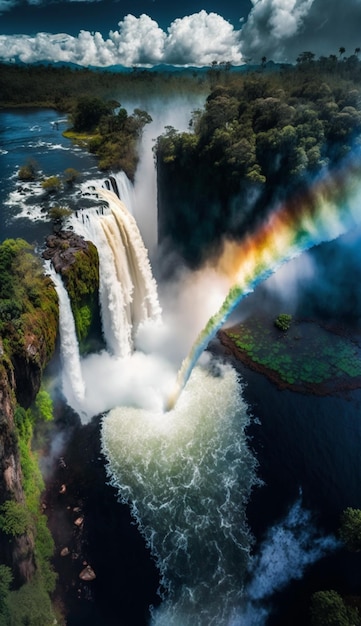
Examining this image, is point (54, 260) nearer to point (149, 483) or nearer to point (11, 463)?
point (11, 463)

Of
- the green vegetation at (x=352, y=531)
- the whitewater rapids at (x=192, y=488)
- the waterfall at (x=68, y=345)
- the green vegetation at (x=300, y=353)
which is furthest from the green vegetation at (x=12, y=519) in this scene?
the green vegetation at (x=300, y=353)

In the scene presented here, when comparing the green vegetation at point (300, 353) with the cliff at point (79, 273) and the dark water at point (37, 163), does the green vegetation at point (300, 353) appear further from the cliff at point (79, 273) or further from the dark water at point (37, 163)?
the dark water at point (37, 163)

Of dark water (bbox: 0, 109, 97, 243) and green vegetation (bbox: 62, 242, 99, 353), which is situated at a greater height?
dark water (bbox: 0, 109, 97, 243)

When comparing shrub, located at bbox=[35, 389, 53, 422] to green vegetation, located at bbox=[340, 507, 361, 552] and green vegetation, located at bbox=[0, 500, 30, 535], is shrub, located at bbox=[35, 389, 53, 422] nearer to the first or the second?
green vegetation, located at bbox=[0, 500, 30, 535]

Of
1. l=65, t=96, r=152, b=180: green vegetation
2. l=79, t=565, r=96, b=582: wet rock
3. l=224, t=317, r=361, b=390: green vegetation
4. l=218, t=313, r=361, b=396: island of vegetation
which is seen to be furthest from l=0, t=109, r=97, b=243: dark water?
l=79, t=565, r=96, b=582: wet rock

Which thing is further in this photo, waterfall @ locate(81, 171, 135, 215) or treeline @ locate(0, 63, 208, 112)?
treeline @ locate(0, 63, 208, 112)

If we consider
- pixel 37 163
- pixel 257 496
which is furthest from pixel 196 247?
pixel 257 496
